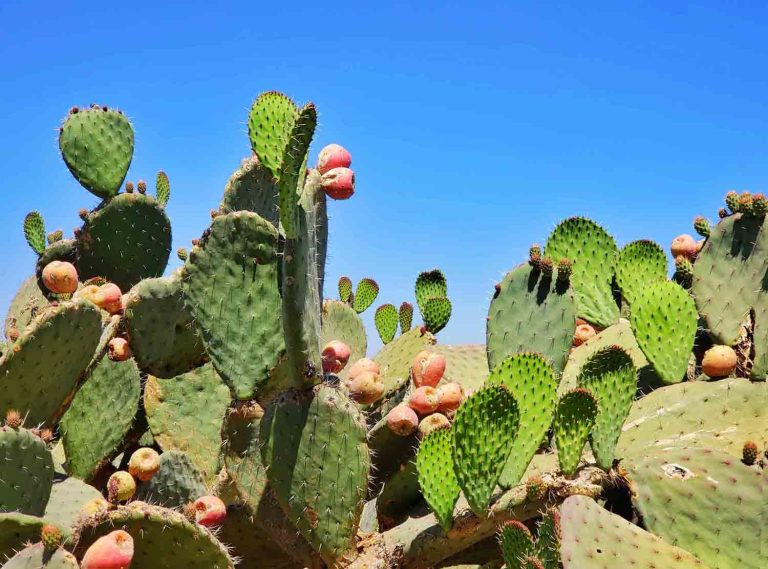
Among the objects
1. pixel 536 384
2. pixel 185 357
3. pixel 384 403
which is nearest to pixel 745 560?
pixel 536 384

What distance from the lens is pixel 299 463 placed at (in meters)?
2.65

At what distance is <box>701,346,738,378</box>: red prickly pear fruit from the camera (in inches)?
130

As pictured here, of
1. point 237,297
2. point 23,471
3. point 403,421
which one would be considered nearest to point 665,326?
point 403,421

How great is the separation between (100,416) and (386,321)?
2153mm

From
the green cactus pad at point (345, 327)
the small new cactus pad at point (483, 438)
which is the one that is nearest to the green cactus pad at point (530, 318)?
the small new cactus pad at point (483, 438)

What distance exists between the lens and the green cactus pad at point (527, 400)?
8.87ft

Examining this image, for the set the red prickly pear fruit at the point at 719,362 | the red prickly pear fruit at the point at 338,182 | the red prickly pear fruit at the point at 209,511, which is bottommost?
the red prickly pear fruit at the point at 209,511

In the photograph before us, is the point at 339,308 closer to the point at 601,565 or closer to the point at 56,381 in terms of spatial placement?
the point at 56,381

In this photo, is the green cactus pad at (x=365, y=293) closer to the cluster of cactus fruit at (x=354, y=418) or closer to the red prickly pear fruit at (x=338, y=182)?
the cluster of cactus fruit at (x=354, y=418)

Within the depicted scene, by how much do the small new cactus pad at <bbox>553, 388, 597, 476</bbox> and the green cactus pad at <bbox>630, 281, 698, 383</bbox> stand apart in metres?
0.84

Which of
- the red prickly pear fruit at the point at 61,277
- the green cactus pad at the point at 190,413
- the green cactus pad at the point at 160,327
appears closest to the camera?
the green cactus pad at the point at 160,327

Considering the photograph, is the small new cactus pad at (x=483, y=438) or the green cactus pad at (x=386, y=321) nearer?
the small new cactus pad at (x=483, y=438)

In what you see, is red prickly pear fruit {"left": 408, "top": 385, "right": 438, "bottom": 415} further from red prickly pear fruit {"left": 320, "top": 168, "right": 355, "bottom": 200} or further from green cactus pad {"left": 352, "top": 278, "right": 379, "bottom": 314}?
green cactus pad {"left": 352, "top": 278, "right": 379, "bottom": 314}

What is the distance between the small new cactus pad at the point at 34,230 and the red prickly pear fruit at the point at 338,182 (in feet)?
11.9
